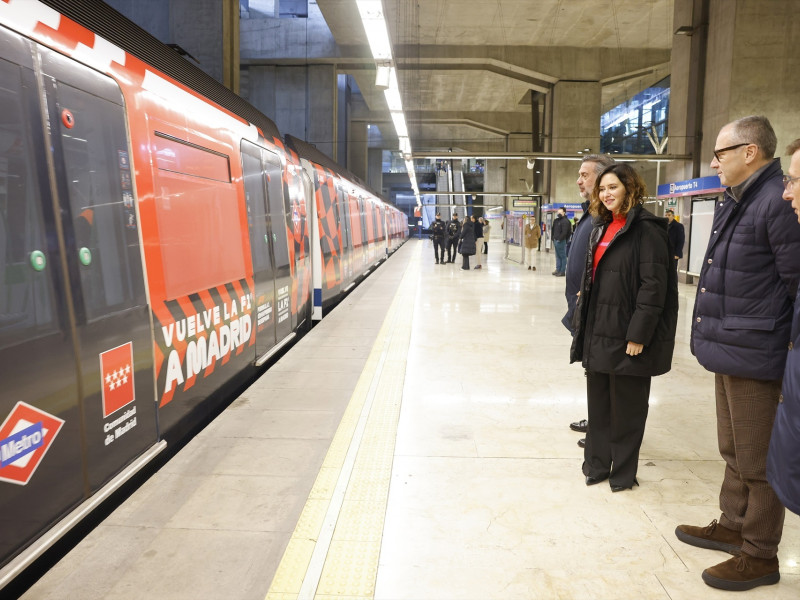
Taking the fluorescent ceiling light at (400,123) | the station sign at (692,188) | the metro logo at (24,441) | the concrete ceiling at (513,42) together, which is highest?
the concrete ceiling at (513,42)

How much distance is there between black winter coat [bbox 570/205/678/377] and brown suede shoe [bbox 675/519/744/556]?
2.31 feet

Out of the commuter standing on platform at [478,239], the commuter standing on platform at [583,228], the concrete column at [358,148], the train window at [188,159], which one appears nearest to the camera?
the train window at [188,159]

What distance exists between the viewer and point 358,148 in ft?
116

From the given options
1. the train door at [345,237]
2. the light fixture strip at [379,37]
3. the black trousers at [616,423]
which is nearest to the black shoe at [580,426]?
the black trousers at [616,423]

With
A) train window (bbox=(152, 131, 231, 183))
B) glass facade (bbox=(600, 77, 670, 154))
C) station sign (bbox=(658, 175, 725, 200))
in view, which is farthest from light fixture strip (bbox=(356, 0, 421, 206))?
glass facade (bbox=(600, 77, 670, 154))

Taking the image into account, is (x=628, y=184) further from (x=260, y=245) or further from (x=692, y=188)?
(x=692, y=188)

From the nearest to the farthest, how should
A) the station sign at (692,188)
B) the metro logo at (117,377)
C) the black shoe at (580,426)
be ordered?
the metro logo at (117,377), the black shoe at (580,426), the station sign at (692,188)

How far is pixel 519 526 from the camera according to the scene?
9.20 ft

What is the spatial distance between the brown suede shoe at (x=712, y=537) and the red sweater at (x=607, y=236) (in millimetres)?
1228

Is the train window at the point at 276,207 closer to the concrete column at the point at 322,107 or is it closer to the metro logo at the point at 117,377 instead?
the metro logo at the point at 117,377

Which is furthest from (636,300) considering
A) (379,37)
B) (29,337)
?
(379,37)

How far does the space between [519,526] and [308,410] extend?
2.11 metres

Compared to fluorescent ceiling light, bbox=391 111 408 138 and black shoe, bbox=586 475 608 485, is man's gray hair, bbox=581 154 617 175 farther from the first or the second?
fluorescent ceiling light, bbox=391 111 408 138

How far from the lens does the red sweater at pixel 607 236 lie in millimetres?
3178
